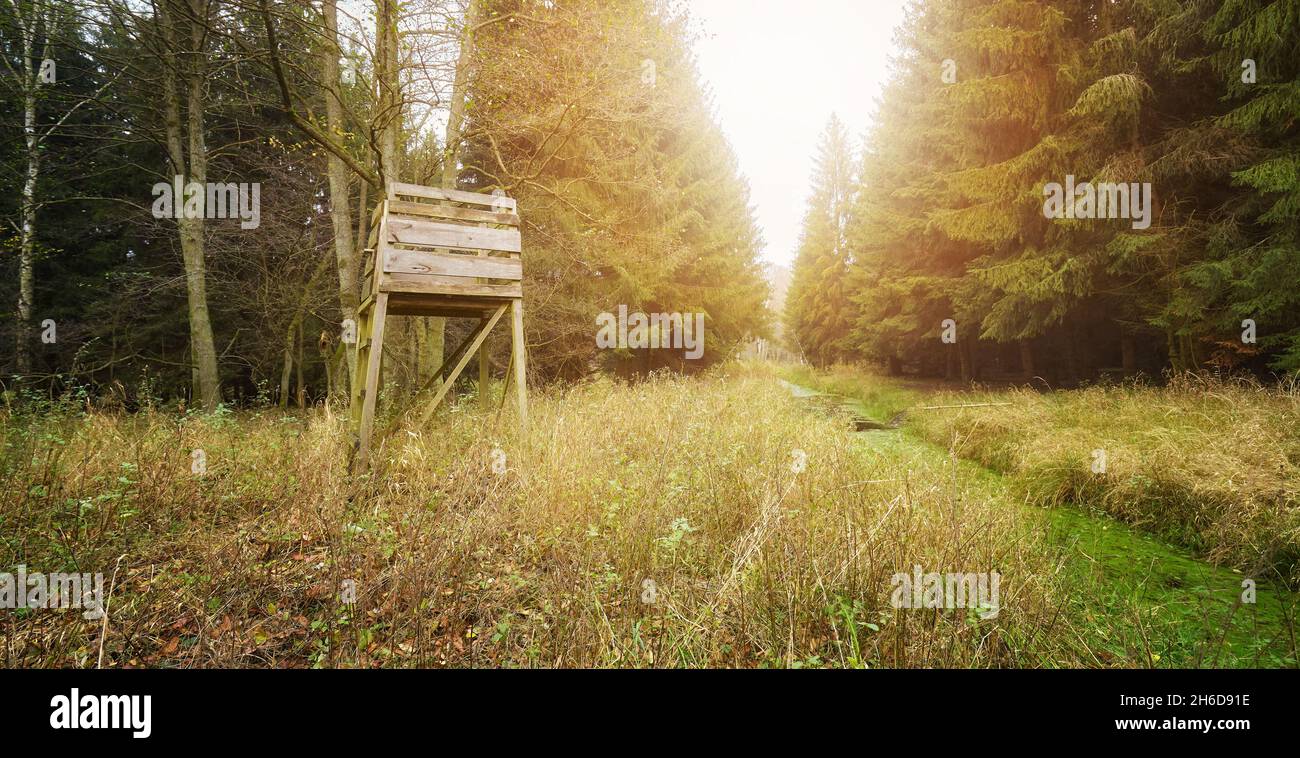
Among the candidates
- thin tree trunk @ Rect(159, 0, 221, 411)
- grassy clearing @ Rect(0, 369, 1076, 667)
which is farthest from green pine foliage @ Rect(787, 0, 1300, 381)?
thin tree trunk @ Rect(159, 0, 221, 411)

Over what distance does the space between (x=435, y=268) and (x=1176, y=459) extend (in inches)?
339

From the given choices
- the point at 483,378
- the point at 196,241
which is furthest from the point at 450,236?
the point at 196,241

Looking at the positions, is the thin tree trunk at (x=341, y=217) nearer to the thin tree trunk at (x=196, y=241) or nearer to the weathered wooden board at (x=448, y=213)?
the weathered wooden board at (x=448, y=213)

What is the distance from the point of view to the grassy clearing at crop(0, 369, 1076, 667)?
7.68ft

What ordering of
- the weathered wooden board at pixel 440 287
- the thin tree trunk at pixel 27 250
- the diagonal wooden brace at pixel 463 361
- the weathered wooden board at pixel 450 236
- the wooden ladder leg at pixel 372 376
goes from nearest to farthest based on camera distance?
the wooden ladder leg at pixel 372 376 < the weathered wooden board at pixel 440 287 < the weathered wooden board at pixel 450 236 < the diagonal wooden brace at pixel 463 361 < the thin tree trunk at pixel 27 250

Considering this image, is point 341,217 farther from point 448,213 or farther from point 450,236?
point 450,236

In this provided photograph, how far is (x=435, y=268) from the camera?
5.11m

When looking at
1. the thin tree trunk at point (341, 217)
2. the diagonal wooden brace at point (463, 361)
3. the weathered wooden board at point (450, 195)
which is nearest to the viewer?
the weathered wooden board at point (450, 195)

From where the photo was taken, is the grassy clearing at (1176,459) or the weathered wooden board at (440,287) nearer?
the grassy clearing at (1176,459)

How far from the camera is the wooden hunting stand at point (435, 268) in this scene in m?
4.89

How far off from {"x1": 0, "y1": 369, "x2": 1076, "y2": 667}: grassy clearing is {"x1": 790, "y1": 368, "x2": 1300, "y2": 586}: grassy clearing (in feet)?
3.99

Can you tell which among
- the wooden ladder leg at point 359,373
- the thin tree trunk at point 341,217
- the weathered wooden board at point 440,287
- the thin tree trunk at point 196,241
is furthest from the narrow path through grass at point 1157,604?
the thin tree trunk at point 196,241

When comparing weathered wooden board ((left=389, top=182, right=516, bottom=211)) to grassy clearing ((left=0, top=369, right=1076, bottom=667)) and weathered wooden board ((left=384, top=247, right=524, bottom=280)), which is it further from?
grassy clearing ((left=0, top=369, right=1076, bottom=667))
